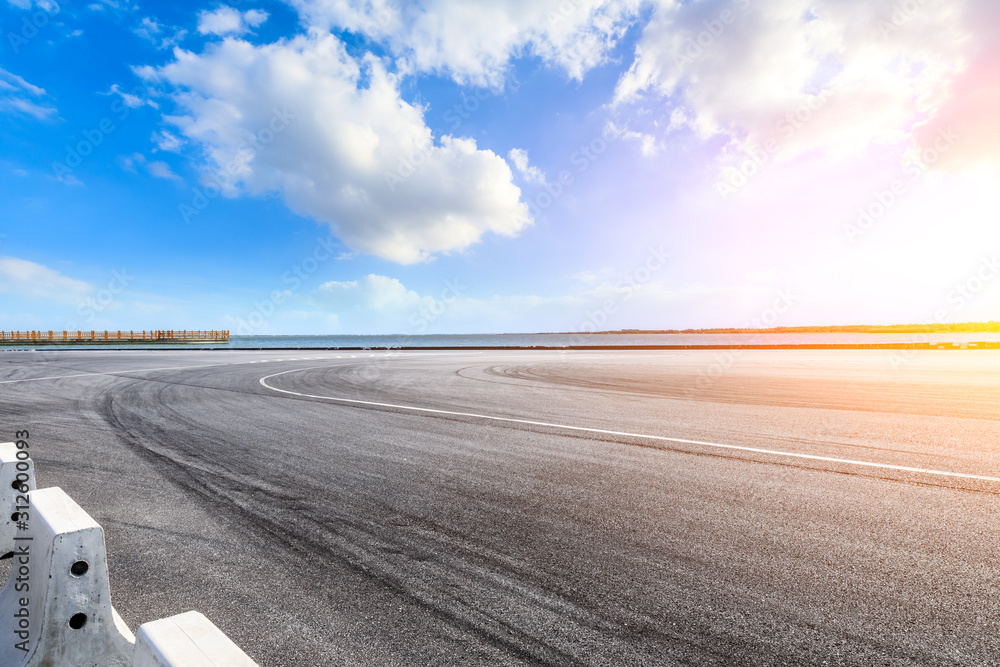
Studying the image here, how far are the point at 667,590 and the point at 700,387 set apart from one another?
11177 millimetres

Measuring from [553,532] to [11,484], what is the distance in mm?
3561

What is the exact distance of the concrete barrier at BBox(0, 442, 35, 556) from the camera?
9.59 feet

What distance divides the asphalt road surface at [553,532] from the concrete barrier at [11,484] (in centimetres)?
57

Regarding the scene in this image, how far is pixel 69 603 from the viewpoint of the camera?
2059 millimetres

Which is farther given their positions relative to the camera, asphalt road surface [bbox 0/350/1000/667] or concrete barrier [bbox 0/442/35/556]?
concrete barrier [bbox 0/442/35/556]

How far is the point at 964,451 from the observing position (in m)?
6.09

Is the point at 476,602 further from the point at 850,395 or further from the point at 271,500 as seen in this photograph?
the point at 850,395

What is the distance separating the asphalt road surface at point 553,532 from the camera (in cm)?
244

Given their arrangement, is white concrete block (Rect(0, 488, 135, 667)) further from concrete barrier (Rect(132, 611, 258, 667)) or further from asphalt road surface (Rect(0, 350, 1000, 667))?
concrete barrier (Rect(132, 611, 258, 667))

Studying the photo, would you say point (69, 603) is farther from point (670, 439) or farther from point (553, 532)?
point (670, 439)

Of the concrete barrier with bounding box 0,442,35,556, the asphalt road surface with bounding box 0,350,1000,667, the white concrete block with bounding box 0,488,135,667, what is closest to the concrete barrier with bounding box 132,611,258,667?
the white concrete block with bounding box 0,488,135,667

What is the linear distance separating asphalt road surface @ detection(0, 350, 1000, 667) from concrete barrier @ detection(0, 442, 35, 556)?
568 millimetres

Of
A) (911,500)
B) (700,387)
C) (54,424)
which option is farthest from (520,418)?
(54,424)

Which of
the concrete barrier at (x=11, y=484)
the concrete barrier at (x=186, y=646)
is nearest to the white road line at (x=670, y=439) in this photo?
the concrete barrier at (x=11, y=484)
